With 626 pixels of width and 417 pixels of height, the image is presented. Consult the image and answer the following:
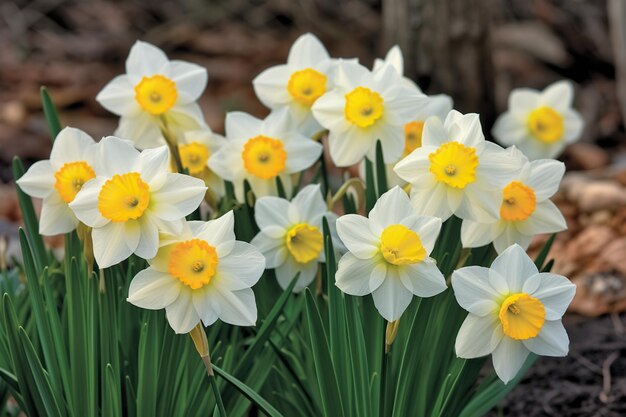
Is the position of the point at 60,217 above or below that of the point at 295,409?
above

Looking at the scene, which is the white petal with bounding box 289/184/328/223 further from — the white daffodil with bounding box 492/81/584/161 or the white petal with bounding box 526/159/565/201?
the white daffodil with bounding box 492/81/584/161

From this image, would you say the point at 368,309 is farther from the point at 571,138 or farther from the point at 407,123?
the point at 571,138

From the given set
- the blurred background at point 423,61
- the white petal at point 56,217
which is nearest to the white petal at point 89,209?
the white petal at point 56,217

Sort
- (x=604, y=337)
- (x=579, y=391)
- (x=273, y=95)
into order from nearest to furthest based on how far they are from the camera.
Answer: (x=273, y=95) < (x=579, y=391) < (x=604, y=337)

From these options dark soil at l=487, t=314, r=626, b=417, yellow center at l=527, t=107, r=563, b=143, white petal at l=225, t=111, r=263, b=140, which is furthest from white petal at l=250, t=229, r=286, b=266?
yellow center at l=527, t=107, r=563, b=143

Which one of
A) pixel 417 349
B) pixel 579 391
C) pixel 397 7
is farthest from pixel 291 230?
pixel 397 7

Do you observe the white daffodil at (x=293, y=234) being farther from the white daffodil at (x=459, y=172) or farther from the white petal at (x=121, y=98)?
the white petal at (x=121, y=98)

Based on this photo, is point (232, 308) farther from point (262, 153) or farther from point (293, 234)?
point (262, 153)
